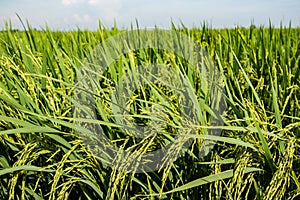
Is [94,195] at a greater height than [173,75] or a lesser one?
lesser

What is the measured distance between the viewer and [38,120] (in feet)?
3.21

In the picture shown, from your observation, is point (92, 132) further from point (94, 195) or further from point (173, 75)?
point (173, 75)

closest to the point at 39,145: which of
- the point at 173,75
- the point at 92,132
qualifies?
the point at 92,132

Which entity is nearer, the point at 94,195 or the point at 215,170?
the point at 215,170

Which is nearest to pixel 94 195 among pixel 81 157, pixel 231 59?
pixel 81 157

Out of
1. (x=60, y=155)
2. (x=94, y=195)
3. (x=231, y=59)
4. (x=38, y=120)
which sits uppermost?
(x=231, y=59)

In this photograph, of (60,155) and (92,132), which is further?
(60,155)

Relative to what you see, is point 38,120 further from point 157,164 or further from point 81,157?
point 157,164

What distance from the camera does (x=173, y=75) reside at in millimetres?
1183

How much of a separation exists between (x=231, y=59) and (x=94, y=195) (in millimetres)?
675

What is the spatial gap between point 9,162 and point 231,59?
0.82m

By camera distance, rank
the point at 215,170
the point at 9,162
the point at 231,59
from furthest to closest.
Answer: the point at 231,59 → the point at 9,162 → the point at 215,170

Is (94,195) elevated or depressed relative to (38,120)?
depressed

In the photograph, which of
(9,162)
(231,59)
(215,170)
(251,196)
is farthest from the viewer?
(231,59)
